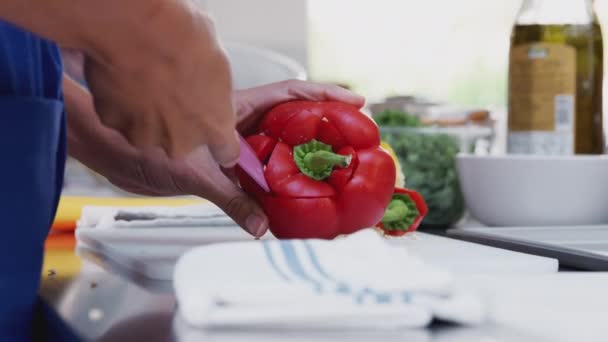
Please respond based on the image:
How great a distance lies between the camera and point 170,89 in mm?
520

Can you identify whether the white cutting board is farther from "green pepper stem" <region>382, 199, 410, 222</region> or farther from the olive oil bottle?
the olive oil bottle

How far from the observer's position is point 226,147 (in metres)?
0.59

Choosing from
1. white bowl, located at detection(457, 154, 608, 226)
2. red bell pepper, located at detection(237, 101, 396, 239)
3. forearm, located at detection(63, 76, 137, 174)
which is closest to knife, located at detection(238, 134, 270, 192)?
red bell pepper, located at detection(237, 101, 396, 239)

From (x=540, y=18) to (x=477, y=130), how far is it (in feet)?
0.59

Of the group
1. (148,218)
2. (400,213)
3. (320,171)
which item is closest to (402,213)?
(400,213)

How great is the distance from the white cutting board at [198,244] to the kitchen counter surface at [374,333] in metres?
0.03

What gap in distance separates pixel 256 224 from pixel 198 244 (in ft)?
0.26

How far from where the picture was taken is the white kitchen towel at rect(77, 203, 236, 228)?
981mm

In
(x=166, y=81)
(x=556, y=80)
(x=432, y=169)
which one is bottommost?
(x=432, y=169)

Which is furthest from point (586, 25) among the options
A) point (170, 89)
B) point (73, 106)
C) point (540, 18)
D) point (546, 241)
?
point (170, 89)

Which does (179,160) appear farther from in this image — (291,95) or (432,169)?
(432,169)

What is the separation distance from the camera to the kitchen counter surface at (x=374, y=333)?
1.42 feet

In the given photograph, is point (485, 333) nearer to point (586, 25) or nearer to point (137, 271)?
point (137, 271)

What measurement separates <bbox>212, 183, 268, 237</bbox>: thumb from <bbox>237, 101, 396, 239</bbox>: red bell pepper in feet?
0.04
